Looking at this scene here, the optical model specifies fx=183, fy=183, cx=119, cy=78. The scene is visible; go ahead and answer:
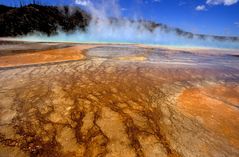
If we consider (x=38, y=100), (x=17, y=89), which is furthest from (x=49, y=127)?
(x=17, y=89)

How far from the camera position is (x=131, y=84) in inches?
161

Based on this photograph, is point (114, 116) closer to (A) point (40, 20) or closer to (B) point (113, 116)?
(B) point (113, 116)

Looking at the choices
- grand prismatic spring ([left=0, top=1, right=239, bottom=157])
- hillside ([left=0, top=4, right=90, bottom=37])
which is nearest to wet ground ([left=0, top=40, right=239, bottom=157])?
grand prismatic spring ([left=0, top=1, right=239, bottom=157])

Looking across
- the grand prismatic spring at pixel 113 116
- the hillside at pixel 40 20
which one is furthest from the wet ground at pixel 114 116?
the hillside at pixel 40 20

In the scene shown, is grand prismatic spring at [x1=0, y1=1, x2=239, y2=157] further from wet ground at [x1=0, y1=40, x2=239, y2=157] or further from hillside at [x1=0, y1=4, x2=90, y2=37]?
hillside at [x1=0, y1=4, x2=90, y2=37]

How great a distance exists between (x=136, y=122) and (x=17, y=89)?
7.72ft

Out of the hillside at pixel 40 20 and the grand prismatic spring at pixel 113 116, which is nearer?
the grand prismatic spring at pixel 113 116

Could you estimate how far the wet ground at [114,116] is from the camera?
2102mm

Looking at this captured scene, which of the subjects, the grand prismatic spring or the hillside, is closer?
the grand prismatic spring

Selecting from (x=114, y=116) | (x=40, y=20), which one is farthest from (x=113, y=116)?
(x=40, y=20)

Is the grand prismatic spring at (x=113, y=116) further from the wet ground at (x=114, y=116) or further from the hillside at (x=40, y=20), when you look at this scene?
the hillside at (x=40, y=20)

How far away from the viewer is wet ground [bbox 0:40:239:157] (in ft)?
6.89

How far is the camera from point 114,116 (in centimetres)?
268

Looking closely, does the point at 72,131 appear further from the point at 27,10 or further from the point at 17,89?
the point at 27,10
